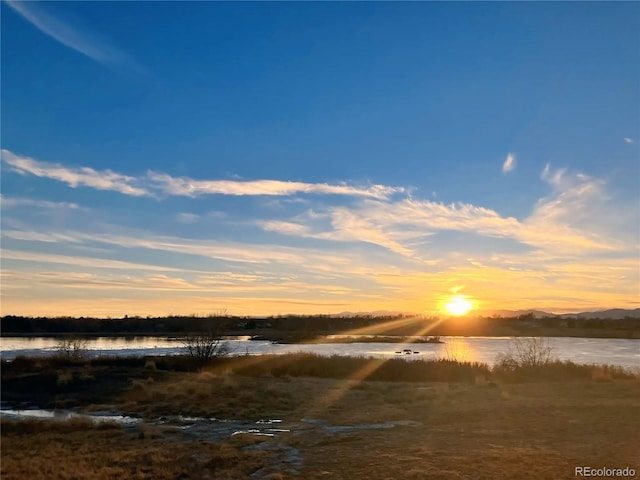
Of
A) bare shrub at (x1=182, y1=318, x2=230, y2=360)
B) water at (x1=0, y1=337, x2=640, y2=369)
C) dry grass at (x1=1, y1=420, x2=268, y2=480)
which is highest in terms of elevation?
bare shrub at (x1=182, y1=318, x2=230, y2=360)

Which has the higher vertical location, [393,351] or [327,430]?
[393,351]

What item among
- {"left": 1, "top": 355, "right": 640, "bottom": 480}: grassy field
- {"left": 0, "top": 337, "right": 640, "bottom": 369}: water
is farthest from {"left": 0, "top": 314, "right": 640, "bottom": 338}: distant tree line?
{"left": 1, "top": 355, "right": 640, "bottom": 480}: grassy field

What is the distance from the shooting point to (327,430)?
17.9 meters

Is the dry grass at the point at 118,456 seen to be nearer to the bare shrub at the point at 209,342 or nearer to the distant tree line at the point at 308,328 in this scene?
the bare shrub at the point at 209,342

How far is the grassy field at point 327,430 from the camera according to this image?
12688 mm

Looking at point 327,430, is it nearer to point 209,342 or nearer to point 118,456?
point 118,456

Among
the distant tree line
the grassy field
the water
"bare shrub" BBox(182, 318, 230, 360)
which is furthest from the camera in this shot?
the distant tree line

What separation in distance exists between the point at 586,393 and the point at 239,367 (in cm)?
2335

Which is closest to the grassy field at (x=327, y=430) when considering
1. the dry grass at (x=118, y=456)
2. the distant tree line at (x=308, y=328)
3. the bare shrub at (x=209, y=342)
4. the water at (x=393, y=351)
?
the dry grass at (x=118, y=456)

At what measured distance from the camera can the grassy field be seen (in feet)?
41.6

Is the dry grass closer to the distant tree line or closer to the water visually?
the water

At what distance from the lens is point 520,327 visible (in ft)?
458

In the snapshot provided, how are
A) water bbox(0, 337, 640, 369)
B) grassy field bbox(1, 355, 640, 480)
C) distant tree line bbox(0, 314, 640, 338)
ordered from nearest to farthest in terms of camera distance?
grassy field bbox(1, 355, 640, 480)
water bbox(0, 337, 640, 369)
distant tree line bbox(0, 314, 640, 338)

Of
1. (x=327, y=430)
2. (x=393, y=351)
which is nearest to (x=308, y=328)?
(x=393, y=351)
